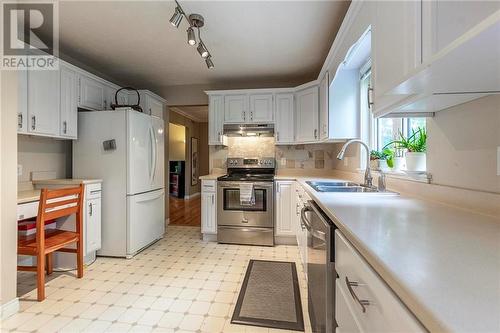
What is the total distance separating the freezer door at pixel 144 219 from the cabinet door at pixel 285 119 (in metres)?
1.96

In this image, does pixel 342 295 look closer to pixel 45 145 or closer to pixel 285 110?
pixel 285 110

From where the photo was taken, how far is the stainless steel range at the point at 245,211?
3.16 m

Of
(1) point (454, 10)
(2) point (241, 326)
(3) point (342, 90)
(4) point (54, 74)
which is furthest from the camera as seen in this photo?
(3) point (342, 90)

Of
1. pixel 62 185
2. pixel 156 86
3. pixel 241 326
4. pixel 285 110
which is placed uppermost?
pixel 156 86

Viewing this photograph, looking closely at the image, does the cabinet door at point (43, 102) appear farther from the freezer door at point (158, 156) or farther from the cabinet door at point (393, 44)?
the cabinet door at point (393, 44)

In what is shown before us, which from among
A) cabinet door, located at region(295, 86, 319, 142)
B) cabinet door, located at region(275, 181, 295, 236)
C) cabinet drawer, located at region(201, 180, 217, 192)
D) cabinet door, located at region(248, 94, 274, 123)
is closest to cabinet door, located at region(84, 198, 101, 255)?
cabinet drawer, located at region(201, 180, 217, 192)

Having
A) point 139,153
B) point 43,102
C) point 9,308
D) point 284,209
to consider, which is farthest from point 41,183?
point 284,209

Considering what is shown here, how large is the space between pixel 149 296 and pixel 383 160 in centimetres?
224

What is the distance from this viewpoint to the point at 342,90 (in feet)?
8.42

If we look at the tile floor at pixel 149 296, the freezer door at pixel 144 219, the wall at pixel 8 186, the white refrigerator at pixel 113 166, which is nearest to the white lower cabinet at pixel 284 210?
the tile floor at pixel 149 296

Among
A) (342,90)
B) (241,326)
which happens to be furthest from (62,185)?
(342,90)

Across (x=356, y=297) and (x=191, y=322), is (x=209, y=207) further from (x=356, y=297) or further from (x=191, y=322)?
(x=356, y=297)

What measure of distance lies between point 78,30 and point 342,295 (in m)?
3.20

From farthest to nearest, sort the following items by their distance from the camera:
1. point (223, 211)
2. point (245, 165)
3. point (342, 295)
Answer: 1. point (245, 165)
2. point (223, 211)
3. point (342, 295)
